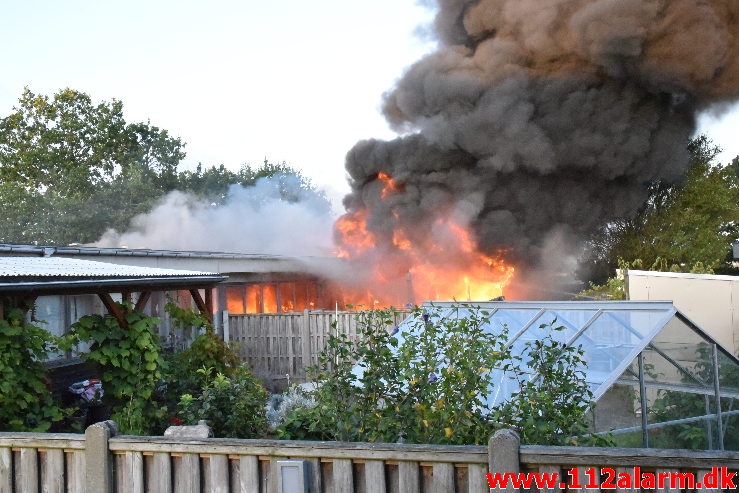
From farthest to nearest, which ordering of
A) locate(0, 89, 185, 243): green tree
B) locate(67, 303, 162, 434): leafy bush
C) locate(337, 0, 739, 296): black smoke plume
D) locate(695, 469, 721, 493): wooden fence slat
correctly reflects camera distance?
locate(0, 89, 185, 243): green tree
locate(337, 0, 739, 296): black smoke plume
locate(67, 303, 162, 434): leafy bush
locate(695, 469, 721, 493): wooden fence slat

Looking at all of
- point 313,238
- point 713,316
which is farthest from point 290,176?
point 713,316

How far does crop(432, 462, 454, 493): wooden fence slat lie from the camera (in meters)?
3.52

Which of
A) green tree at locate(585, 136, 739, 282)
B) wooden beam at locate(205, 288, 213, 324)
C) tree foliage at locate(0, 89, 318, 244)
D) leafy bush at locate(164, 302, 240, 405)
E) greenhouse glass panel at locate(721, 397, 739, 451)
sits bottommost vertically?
greenhouse glass panel at locate(721, 397, 739, 451)

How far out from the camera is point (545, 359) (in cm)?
500

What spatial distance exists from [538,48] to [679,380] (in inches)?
690

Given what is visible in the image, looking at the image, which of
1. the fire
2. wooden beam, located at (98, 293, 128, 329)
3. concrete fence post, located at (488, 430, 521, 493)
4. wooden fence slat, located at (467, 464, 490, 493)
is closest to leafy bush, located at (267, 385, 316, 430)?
wooden beam, located at (98, 293, 128, 329)

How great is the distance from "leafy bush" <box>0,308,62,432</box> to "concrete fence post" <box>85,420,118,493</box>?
2910 millimetres

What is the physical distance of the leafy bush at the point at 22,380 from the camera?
652 cm

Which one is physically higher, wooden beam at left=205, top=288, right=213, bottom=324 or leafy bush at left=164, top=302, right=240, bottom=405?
wooden beam at left=205, top=288, right=213, bottom=324

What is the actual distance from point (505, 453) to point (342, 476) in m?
0.87

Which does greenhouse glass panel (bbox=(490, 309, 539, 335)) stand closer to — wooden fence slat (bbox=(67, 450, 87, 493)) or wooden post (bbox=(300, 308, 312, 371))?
wooden fence slat (bbox=(67, 450, 87, 493))

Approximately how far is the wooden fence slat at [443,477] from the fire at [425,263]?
18.8 meters

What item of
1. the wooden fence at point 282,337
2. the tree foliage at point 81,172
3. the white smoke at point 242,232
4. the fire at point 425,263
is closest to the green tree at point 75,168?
the tree foliage at point 81,172

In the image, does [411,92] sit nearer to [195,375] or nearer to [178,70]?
[178,70]
